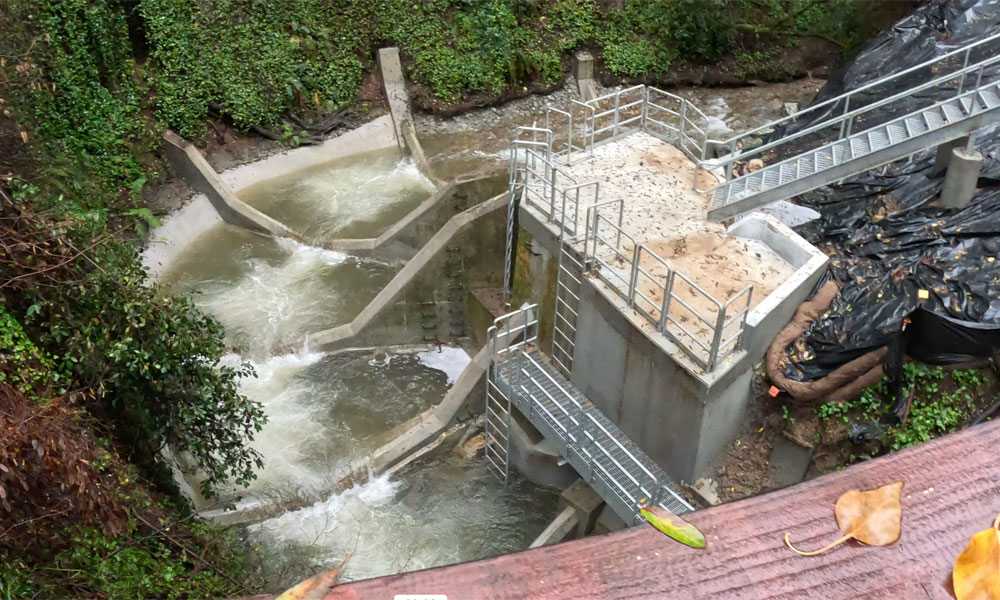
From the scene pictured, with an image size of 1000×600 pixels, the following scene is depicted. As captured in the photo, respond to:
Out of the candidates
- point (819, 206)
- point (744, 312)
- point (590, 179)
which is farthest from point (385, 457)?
point (819, 206)

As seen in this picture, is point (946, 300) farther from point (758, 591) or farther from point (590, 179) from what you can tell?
point (758, 591)

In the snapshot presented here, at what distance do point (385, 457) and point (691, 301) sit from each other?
216 inches

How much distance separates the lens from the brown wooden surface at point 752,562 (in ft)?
4.30

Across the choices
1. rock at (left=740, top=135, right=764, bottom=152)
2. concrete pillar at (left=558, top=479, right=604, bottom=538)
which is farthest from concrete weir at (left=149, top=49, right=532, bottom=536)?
rock at (left=740, top=135, right=764, bottom=152)

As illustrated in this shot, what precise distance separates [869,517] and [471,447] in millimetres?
10818

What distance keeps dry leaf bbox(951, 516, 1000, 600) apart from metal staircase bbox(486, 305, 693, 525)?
7.16 metres

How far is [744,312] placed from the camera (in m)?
Result: 8.23

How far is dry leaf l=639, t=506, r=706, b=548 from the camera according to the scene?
4.57 feet

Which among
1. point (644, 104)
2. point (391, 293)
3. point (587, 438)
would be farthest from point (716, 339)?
point (391, 293)

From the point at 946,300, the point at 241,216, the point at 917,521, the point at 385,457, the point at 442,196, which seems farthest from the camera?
the point at 241,216

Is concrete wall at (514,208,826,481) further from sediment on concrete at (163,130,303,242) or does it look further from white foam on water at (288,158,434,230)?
sediment on concrete at (163,130,303,242)

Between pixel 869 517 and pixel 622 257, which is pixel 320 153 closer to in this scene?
pixel 622 257

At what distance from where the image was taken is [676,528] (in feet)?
4.65

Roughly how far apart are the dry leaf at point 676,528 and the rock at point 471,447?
1065cm
